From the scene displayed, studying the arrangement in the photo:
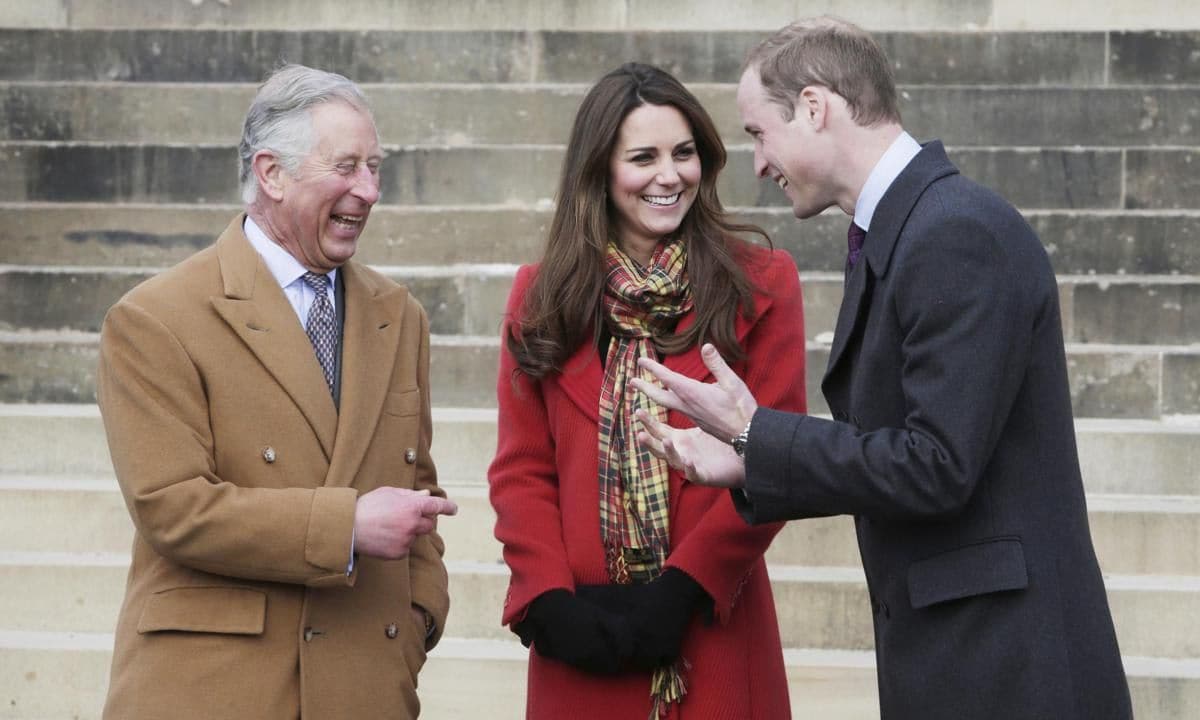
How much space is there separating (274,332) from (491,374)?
→ 3161 mm

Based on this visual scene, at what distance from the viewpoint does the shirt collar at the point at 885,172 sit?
8.56ft

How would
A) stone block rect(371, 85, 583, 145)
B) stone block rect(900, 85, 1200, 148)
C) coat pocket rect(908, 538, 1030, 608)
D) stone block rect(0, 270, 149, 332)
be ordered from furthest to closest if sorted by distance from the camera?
stone block rect(371, 85, 583, 145) → stone block rect(900, 85, 1200, 148) → stone block rect(0, 270, 149, 332) → coat pocket rect(908, 538, 1030, 608)

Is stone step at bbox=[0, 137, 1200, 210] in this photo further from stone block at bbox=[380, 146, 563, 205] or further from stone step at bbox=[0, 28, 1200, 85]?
stone step at bbox=[0, 28, 1200, 85]

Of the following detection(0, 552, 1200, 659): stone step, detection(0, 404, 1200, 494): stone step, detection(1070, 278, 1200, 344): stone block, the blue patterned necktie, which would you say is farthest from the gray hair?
detection(1070, 278, 1200, 344): stone block

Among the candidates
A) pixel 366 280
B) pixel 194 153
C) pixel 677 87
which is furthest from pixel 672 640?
pixel 194 153

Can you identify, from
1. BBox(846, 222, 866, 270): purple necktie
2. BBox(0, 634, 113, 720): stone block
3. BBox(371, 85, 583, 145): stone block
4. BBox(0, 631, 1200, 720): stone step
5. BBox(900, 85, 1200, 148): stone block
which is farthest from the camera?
BBox(371, 85, 583, 145): stone block

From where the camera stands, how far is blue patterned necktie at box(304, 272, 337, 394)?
301 cm

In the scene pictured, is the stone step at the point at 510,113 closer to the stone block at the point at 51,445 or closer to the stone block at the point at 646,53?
the stone block at the point at 646,53

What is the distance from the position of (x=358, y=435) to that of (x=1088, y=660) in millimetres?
1340

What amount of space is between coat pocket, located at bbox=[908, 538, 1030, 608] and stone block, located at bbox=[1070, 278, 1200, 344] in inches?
158

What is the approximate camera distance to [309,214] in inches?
116

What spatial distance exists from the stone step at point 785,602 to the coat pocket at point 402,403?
2.07 meters

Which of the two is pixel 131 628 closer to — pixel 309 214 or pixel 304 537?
pixel 304 537

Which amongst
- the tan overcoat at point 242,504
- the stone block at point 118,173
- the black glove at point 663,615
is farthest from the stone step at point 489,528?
the tan overcoat at point 242,504
